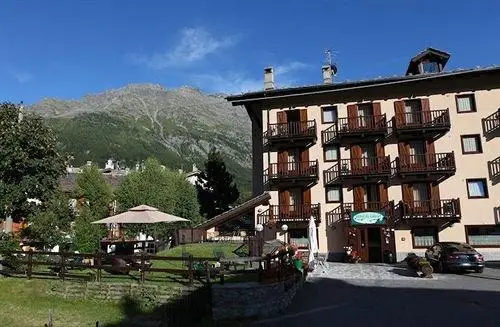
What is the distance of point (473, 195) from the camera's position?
99.7ft

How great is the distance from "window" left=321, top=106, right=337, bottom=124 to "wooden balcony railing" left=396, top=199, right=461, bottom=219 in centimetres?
800

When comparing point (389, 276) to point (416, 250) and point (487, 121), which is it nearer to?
point (416, 250)

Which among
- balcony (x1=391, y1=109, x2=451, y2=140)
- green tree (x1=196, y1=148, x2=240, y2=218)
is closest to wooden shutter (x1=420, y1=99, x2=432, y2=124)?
balcony (x1=391, y1=109, x2=451, y2=140)

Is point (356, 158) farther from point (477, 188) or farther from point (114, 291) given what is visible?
point (114, 291)

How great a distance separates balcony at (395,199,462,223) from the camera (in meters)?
29.6

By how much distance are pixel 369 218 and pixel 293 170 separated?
21.0 ft

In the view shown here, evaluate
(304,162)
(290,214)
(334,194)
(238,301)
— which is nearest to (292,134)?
(304,162)

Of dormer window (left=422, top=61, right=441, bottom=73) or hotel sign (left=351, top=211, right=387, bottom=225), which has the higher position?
dormer window (left=422, top=61, right=441, bottom=73)

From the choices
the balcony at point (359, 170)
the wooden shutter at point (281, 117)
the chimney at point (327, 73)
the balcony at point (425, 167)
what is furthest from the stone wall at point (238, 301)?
the chimney at point (327, 73)

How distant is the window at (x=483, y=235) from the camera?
29.8 m

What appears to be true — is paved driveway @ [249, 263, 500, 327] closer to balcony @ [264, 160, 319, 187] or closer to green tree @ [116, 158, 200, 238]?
balcony @ [264, 160, 319, 187]

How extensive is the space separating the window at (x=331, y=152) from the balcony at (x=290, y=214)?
3737 mm

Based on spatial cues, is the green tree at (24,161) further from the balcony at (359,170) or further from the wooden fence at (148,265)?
the balcony at (359,170)

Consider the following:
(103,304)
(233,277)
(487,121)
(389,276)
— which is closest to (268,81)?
(487,121)
